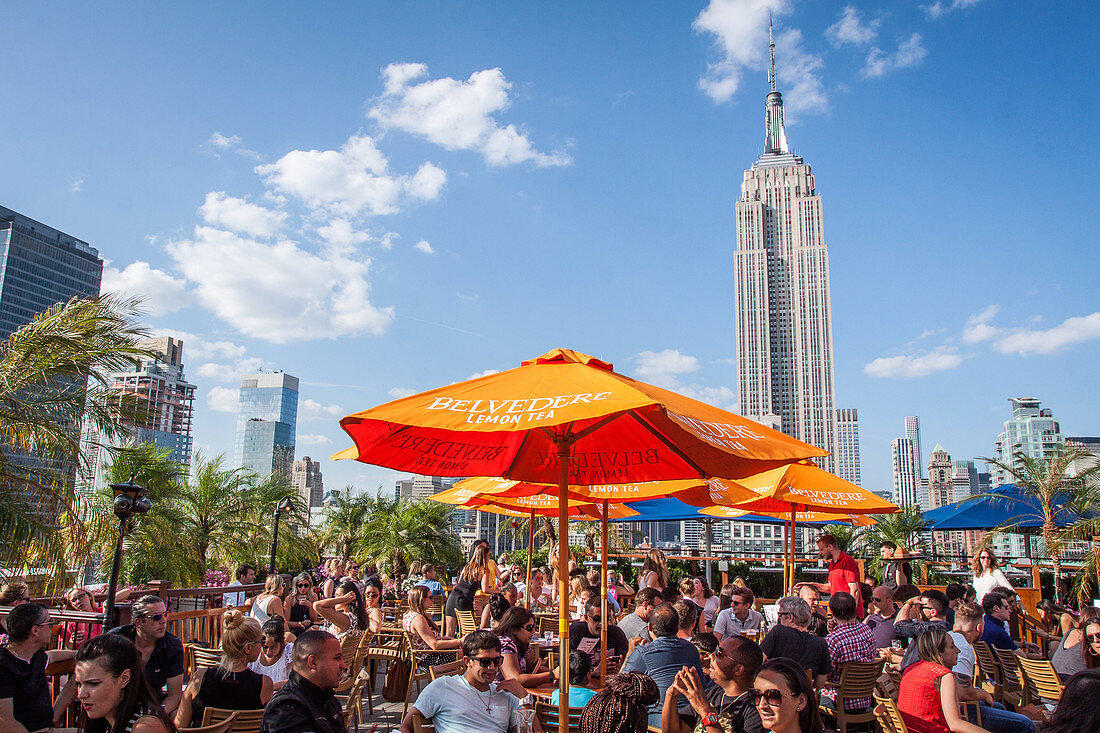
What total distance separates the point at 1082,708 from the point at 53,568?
11.4 m

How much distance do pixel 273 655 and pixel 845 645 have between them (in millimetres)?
4485

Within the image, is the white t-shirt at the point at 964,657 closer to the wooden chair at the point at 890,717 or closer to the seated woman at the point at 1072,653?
the seated woman at the point at 1072,653

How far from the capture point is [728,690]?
13.3ft

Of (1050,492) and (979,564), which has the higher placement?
(1050,492)

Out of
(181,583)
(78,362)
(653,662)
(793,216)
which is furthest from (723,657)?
(793,216)

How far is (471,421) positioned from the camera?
3.40 metres

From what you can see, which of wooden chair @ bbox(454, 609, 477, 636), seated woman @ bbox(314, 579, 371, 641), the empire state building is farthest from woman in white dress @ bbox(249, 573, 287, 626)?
the empire state building

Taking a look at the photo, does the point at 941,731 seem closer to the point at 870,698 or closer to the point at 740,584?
the point at 870,698

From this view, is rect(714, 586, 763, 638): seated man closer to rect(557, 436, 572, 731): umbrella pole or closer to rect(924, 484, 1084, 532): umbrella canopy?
rect(557, 436, 572, 731): umbrella pole

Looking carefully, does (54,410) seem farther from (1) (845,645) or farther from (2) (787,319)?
(2) (787,319)

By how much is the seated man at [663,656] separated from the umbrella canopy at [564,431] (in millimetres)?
1025

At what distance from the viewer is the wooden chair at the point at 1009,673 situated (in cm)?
670

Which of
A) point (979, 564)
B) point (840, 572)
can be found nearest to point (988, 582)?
point (979, 564)

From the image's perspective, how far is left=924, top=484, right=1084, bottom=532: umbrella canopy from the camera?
15555 mm
